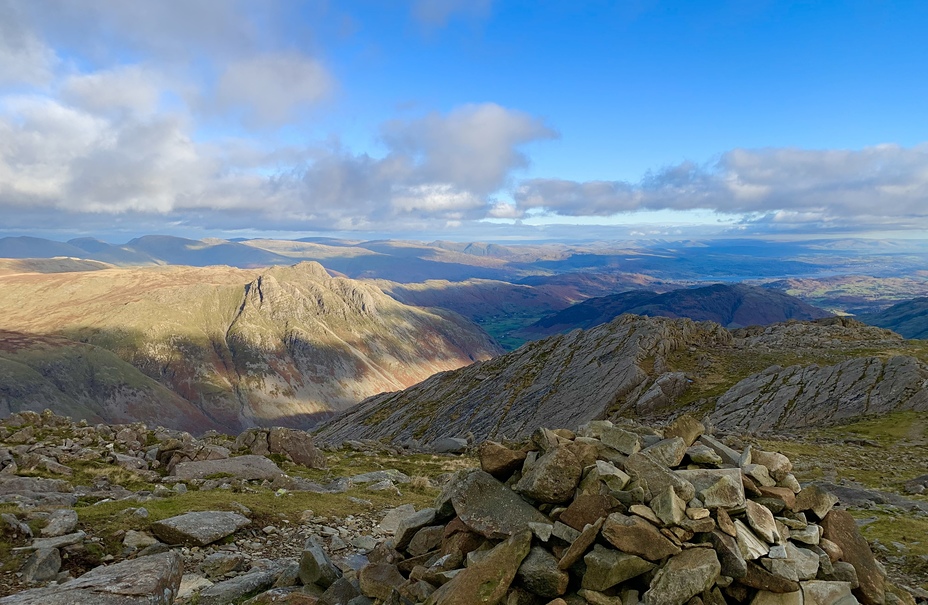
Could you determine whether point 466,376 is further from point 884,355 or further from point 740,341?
point 884,355

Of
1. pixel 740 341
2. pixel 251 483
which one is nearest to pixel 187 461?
pixel 251 483

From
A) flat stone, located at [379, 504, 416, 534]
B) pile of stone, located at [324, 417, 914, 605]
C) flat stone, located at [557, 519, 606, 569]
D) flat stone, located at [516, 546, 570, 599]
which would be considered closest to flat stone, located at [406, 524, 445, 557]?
pile of stone, located at [324, 417, 914, 605]

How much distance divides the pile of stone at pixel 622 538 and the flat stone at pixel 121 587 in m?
3.65

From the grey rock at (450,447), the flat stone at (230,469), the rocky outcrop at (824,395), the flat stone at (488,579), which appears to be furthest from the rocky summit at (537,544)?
the rocky outcrop at (824,395)

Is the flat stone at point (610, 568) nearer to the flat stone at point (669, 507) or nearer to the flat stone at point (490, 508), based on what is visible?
the flat stone at point (669, 507)

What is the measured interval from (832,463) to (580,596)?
116ft

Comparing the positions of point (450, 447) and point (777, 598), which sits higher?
point (777, 598)

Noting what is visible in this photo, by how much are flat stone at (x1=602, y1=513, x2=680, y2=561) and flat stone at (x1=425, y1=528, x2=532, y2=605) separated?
6.49 feet

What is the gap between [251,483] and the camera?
27328 mm

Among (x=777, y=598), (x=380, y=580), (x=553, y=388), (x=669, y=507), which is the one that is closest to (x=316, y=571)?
(x=380, y=580)

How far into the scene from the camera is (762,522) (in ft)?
36.5

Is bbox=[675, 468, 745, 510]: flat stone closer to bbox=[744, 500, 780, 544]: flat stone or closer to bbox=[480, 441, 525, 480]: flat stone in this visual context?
bbox=[744, 500, 780, 544]: flat stone

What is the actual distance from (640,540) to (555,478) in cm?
254

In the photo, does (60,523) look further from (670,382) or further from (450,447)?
(670,382)
